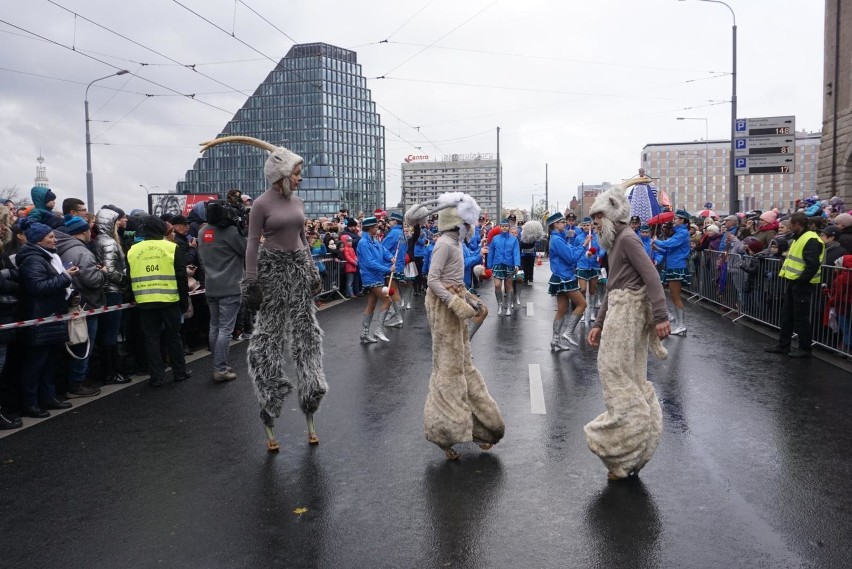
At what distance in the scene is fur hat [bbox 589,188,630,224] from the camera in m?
4.86

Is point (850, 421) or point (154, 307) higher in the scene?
point (154, 307)

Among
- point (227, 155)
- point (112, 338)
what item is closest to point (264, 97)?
point (227, 155)

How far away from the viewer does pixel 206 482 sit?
4.74 metres

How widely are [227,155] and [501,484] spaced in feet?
394

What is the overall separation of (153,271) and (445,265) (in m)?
4.15

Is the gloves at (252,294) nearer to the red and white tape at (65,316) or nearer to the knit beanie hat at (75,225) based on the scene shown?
the red and white tape at (65,316)

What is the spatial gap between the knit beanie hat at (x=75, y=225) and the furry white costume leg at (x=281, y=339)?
324 cm

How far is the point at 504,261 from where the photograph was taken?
44.7ft

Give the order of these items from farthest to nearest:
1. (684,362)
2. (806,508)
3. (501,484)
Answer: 1. (684,362)
2. (501,484)
3. (806,508)

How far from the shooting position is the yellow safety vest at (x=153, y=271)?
7.71 metres

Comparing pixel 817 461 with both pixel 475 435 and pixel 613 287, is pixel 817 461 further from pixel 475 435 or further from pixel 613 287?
pixel 475 435

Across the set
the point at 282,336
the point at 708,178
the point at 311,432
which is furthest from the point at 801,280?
the point at 708,178

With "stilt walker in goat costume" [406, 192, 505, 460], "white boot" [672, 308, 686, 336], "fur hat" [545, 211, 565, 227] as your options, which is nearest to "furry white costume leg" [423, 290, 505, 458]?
"stilt walker in goat costume" [406, 192, 505, 460]

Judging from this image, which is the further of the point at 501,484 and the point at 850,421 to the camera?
the point at 850,421
